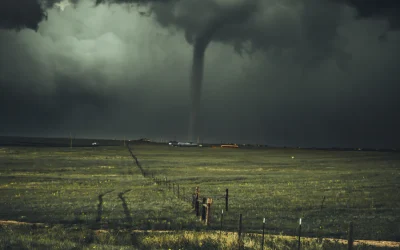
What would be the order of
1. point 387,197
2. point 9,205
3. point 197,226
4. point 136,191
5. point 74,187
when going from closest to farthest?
point 197,226, point 9,205, point 387,197, point 136,191, point 74,187

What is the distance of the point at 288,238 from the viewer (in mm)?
18656

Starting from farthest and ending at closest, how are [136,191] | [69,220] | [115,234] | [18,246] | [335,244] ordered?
[136,191] < [69,220] < [115,234] < [335,244] < [18,246]

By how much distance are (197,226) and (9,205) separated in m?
16.8

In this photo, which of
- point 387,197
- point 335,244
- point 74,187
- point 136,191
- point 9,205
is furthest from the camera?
point 74,187

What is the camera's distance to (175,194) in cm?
3619

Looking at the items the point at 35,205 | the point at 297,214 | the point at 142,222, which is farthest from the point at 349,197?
the point at 35,205

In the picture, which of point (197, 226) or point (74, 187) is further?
point (74, 187)

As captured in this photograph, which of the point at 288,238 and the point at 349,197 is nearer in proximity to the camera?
the point at 288,238

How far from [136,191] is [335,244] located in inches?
964

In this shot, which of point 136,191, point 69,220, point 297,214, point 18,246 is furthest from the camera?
point 136,191

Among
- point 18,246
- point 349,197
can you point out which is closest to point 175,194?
point 349,197

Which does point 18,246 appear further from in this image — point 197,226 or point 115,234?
point 197,226

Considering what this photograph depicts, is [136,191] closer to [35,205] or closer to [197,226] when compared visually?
[35,205]

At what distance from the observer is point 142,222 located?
74.9ft
